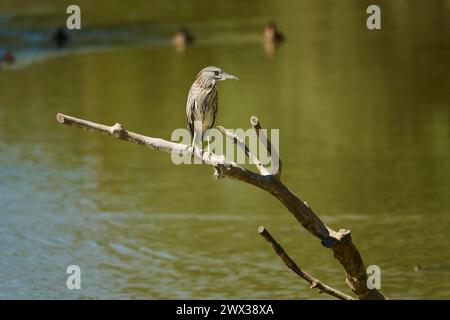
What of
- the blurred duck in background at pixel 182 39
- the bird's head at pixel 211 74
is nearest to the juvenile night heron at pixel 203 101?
the bird's head at pixel 211 74

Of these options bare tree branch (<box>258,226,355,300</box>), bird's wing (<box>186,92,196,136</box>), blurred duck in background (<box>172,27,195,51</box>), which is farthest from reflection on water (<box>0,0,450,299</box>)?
bare tree branch (<box>258,226,355,300</box>)

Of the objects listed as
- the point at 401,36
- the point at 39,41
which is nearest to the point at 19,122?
the point at 39,41

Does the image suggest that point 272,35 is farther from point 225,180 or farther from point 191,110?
point 191,110

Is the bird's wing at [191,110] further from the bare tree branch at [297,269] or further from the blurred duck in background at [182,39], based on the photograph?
the blurred duck in background at [182,39]

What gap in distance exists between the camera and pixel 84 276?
1385 cm

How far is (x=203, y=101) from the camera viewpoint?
922 centimetres

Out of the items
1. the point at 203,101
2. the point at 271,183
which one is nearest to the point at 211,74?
the point at 203,101

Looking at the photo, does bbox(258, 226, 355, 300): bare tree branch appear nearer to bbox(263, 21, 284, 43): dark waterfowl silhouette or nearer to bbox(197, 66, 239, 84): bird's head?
bbox(197, 66, 239, 84): bird's head

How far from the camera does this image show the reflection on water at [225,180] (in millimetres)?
13922

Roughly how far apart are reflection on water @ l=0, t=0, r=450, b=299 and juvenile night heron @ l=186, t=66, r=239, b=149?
153 inches

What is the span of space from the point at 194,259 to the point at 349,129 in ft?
25.9

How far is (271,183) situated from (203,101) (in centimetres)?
126

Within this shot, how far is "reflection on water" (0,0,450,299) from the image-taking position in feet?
45.7
